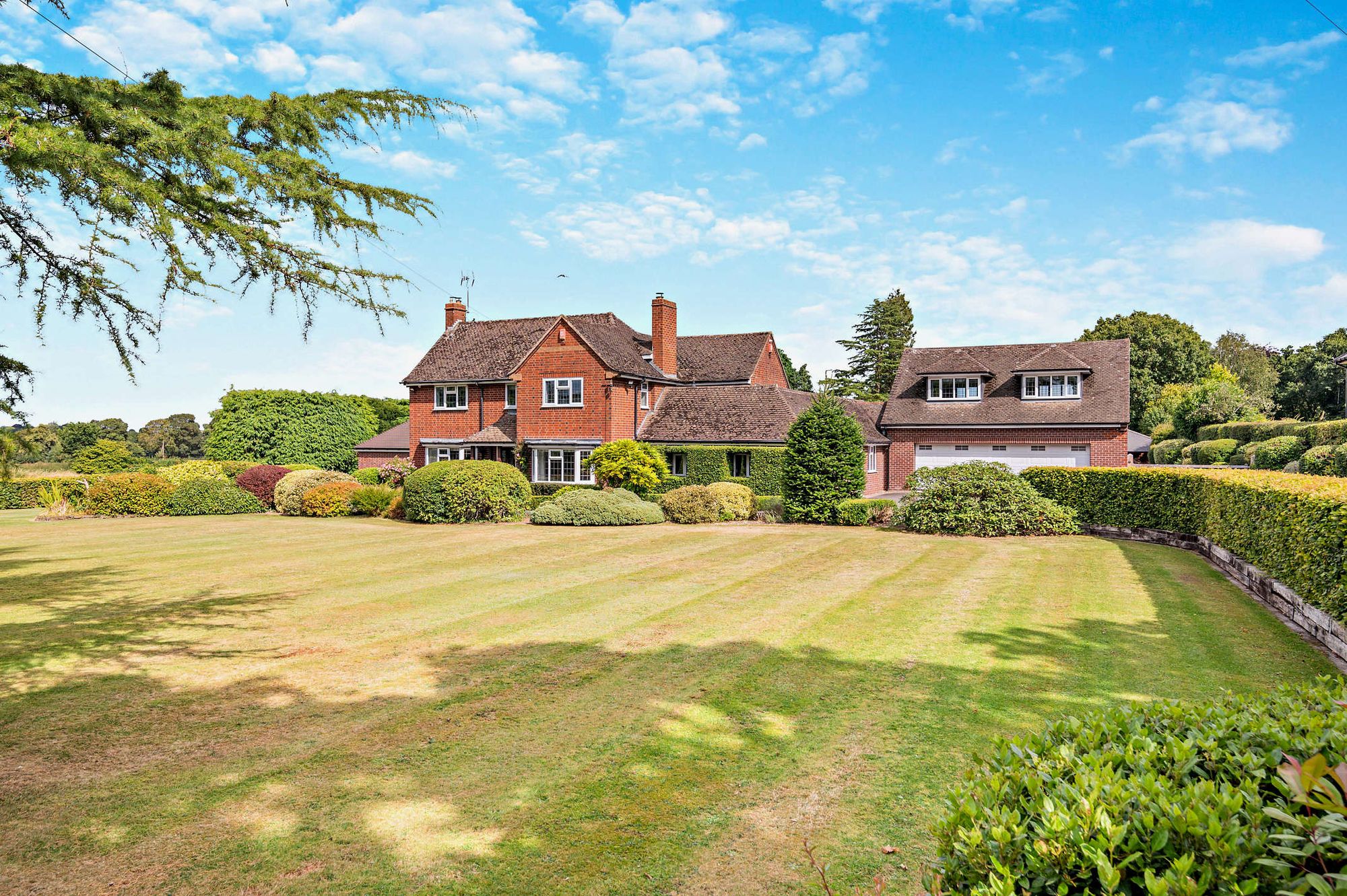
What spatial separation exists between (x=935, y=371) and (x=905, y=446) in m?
3.93

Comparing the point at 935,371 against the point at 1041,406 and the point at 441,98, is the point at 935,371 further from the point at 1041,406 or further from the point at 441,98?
the point at 441,98

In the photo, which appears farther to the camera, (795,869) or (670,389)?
(670,389)

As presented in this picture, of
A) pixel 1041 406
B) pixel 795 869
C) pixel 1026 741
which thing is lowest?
pixel 795 869

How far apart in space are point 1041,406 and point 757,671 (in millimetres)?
31740

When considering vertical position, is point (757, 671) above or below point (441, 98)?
below

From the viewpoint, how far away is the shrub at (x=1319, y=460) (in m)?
22.7

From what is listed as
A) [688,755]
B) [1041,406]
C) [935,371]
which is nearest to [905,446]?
[935,371]

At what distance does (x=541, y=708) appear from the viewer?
752 cm

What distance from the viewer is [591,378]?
112 ft

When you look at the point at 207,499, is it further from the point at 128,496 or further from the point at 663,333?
the point at 663,333

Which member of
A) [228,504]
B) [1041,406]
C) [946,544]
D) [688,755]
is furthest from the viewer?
[1041,406]

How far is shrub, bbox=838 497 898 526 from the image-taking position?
26.1 meters

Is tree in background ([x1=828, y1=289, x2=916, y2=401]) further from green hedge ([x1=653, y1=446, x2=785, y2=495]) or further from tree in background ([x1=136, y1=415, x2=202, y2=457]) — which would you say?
tree in background ([x1=136, y1=415, x2=202, y2=457])

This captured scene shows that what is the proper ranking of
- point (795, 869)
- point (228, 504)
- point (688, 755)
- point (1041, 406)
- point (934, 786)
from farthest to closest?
point (1041, 406) < point (228, 504) < point (688, 755) < point (934, 786) < point (795, 869)
